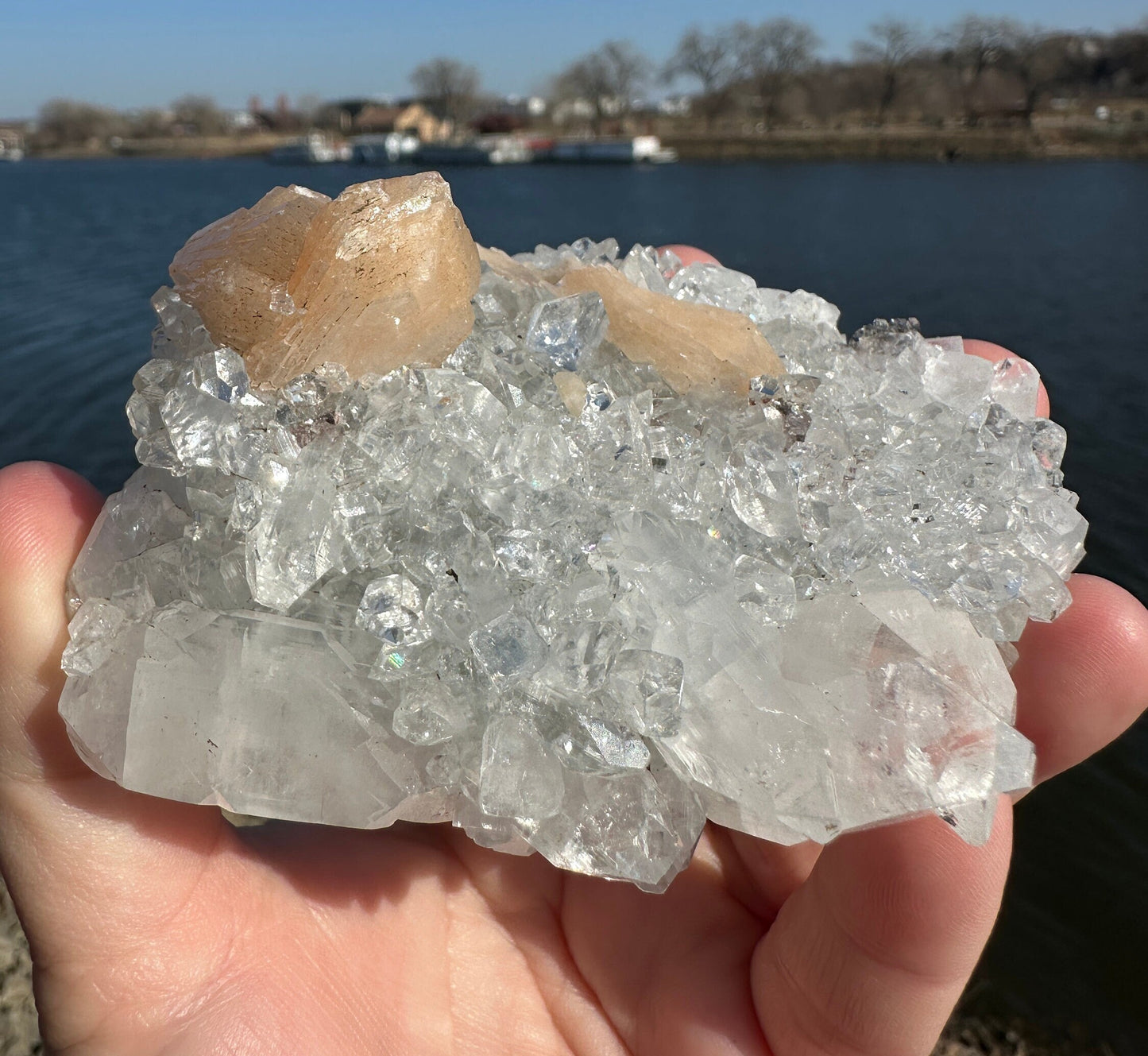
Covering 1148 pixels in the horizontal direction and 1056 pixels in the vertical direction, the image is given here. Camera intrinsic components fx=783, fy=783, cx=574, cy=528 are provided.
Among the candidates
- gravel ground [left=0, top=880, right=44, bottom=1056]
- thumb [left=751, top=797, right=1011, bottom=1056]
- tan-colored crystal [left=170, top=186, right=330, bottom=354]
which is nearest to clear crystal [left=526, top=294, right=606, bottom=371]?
tan-colored crystal [left=170, top=186, right=330, bottom=354]

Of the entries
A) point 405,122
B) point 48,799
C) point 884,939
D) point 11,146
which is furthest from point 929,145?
point 11,146

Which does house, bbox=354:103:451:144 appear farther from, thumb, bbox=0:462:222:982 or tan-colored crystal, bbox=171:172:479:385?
thumb, bbox=0:462:222:982

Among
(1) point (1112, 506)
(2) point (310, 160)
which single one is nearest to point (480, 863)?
(1) point (1112, 506)

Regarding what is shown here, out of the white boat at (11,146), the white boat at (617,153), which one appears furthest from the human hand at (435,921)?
the white boat at (11,146)

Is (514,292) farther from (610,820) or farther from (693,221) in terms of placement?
(693,221)

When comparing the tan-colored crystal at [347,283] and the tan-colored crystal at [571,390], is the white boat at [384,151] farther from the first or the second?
the tan-colored crystal at [571,390]

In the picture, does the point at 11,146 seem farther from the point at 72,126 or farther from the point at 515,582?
the point at 515,582
